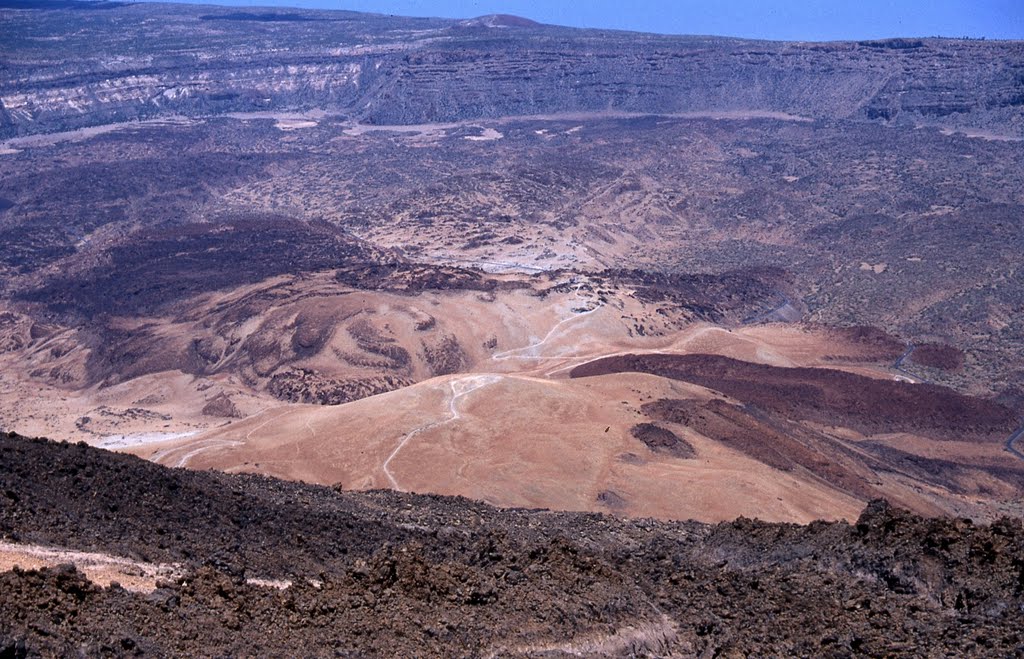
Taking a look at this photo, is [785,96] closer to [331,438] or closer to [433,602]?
[331,438]

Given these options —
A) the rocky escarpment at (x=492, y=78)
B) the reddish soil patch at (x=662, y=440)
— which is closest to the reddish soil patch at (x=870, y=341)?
the reddish soil patch at (x=662, y=440)

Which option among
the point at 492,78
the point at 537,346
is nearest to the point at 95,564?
the point at 537,346

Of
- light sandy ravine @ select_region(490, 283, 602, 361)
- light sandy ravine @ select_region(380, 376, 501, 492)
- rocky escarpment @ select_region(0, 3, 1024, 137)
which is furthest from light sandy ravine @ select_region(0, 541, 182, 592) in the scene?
rocky escarpment @ select_region(0, 3, 1024, 137)

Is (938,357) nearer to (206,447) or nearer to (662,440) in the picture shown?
(662,440)

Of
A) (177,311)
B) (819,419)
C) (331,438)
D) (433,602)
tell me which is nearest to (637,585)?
(433,602)

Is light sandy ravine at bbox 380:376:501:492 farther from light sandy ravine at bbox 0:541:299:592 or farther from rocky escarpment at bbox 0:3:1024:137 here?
rocky escarpment at bbox 0:3:1024:137

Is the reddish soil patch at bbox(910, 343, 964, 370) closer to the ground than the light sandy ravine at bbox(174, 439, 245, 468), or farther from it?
farther from it

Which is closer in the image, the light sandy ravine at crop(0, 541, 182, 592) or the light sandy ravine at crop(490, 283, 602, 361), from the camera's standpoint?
the light sandy ravine at crop(0, 541, 182, 592)

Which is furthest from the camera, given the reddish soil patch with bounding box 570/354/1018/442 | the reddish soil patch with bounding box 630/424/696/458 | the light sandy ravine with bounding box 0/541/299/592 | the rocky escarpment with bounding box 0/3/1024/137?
the rocky escarpment with bounding box 0/3/1024/137
